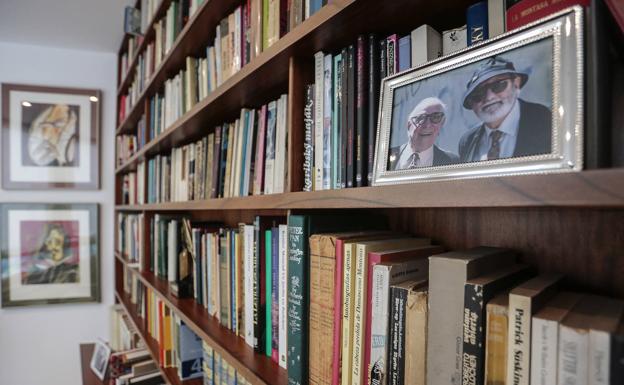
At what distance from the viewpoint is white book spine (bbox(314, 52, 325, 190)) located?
0.66 metres

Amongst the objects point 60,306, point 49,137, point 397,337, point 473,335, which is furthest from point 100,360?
point 473,335

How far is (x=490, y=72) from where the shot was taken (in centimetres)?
42

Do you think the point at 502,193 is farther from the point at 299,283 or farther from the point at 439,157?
the point at 299,283

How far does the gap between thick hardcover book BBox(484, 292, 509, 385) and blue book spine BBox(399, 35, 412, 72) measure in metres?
0.33

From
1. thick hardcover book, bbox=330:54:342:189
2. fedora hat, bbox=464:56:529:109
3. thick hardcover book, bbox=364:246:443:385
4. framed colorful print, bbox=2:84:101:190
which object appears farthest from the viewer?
framed colorful print, bbox=2:84:101:190

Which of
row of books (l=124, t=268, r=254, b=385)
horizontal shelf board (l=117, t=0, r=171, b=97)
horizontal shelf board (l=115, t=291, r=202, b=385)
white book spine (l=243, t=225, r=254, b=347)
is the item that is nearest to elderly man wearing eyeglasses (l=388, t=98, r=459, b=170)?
white book spine (l=243, t=225, r=254, b=347)

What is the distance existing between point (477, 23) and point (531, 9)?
0.08 meters

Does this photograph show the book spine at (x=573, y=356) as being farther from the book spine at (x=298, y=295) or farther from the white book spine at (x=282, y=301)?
the white book spine at (x=282, y=301)

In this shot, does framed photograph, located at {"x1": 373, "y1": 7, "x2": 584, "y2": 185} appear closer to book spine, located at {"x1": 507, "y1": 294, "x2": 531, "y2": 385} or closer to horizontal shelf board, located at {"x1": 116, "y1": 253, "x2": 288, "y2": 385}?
book spine, located at {"x1": 507, "y1": 294, "x2": 531, "y2": 385}

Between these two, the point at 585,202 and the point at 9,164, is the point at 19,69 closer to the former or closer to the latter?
the point at 9,164

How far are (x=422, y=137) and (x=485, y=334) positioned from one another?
23 centimetres

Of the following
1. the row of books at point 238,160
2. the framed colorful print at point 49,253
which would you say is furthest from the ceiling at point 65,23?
the row of books at point 238,160

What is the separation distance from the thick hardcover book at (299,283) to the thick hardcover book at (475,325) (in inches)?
11.4

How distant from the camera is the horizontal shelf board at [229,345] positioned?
77cm
